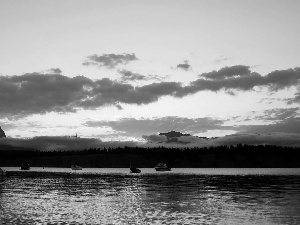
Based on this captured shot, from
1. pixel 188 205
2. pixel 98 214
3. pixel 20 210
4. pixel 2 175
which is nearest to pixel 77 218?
pixel 98 214

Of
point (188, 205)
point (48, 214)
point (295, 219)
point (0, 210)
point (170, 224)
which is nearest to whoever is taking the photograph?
point (170, 224)

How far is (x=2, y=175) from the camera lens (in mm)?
156875

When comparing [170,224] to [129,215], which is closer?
→ [170,224]

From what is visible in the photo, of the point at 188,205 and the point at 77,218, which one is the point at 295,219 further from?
the point at 77,218

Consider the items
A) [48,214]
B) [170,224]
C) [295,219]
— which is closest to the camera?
[170,224]

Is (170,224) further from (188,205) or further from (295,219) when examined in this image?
(188,205)

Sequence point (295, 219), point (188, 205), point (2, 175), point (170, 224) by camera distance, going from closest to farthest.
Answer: point (170, 224) → point (295, 219) → point (188, 205) → point (2, 175)

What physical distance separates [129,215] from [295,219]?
1792 cm

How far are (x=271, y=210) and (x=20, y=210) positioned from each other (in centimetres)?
3075

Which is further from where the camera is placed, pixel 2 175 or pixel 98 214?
pixel 2 175

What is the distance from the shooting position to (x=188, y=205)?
56.6 meters

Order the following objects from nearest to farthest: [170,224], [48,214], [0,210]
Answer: [170,224], [48,214], [0,210]

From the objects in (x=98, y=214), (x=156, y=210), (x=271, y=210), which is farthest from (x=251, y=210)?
(x=98, y=214)

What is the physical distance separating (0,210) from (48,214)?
7271mm
